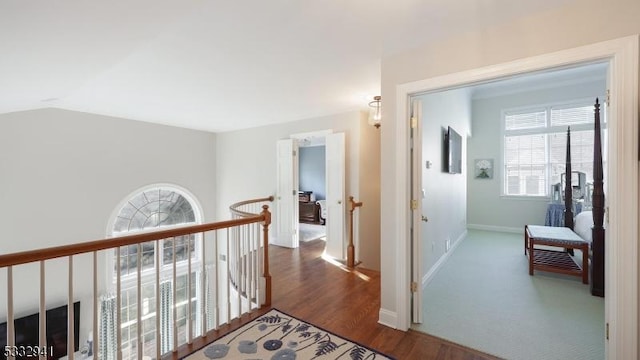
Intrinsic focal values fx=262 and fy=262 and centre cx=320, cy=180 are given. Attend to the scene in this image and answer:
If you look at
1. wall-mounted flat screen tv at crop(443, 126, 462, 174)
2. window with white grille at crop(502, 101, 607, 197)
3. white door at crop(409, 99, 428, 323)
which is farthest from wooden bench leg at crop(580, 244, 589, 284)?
window with white grille at crop(502, 101, 607, 197)

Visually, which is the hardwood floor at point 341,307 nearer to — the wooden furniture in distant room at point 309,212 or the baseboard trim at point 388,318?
the baseboard trim at point 388,318

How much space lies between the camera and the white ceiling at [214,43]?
1622 millimetres

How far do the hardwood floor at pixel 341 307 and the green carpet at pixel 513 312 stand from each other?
0.25m

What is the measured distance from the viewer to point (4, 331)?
355 cm

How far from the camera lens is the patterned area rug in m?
1.93

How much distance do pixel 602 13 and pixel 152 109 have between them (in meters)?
5.11

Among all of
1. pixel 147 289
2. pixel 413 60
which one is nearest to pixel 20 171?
pixel 147 289

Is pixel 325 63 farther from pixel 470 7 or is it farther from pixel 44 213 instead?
pixel 44 213

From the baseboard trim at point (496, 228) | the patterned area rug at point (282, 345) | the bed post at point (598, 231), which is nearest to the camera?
the patterned area rug at point (282, 345)

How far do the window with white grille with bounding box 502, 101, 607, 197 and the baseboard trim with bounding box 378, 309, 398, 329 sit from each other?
5.50 m

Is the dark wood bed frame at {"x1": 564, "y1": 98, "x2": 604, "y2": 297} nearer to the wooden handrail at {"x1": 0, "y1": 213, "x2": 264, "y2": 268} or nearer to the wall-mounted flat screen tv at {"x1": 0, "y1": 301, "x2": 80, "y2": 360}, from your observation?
the wooden handrail at {"x1": 0, "y1": 213, "x2": 264, "y2": 268}

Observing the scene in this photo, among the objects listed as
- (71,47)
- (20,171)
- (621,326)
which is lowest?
(621,326)

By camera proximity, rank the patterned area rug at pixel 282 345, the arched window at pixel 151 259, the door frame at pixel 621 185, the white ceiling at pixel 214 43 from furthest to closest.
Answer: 1. the arched window at pixel 151 259
2. the patterned area rug at pixel 282 345
3. the white ceiling at pixel 214 43
4. the door frame at pixel 621 185

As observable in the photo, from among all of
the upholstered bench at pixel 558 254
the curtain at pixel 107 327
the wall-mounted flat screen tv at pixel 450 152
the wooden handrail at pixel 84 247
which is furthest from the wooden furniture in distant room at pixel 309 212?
the wooden handrail at pixel 84 247
